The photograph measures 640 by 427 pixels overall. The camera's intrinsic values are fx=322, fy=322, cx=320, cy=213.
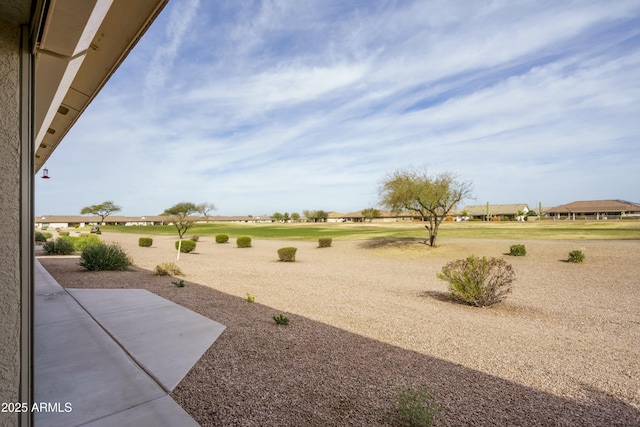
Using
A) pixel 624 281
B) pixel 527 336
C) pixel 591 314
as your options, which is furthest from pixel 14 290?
pixel 624 281

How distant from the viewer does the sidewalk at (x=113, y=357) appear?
A: 3.25 m

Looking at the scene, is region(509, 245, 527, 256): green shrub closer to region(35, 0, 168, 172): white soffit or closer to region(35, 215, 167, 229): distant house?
region(35, 0, 168, 172): white soffit

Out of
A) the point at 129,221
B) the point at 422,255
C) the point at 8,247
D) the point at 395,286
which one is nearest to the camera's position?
the point at 8,247

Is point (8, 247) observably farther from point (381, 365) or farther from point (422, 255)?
point (422, 255)

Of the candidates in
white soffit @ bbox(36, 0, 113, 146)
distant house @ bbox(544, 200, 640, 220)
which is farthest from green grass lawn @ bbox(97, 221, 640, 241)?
distant house @ bbox(544, 200, 640, 220)

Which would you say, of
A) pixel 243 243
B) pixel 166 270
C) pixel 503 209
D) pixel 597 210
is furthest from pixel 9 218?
pixel 503 209

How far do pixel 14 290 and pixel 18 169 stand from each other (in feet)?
2.40

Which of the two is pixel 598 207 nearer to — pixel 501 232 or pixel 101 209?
pixel 501 232

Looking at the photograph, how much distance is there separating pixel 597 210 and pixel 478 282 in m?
108

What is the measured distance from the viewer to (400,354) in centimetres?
534

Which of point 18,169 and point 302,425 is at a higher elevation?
point 18,169

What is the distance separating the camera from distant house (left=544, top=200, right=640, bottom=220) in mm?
86750

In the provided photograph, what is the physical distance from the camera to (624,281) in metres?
13.1

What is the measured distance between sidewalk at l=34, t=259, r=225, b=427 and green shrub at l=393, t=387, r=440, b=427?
82.3 inches
